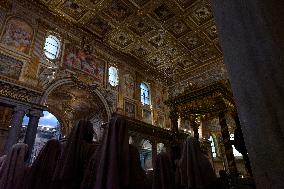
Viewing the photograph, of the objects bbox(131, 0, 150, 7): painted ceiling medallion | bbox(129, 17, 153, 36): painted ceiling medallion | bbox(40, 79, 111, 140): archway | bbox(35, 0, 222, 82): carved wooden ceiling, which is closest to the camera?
bbox(131, 0, 150, 7): painted ceiling medallion

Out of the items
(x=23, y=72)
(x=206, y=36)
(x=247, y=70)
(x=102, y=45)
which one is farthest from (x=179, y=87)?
(x=247, y=70)

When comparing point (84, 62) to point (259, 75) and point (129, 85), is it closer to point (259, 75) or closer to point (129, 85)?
point (129, 85)

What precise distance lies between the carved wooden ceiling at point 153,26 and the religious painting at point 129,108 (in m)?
3.64

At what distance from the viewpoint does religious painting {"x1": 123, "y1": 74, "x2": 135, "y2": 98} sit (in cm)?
1470

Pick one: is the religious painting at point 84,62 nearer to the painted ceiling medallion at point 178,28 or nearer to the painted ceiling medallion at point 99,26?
the painted ceiling medallion at point 99,26

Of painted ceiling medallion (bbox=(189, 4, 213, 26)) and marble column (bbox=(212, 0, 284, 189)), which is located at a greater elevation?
painted ceiling medallion (bbox=(189, 4, 213, 26))

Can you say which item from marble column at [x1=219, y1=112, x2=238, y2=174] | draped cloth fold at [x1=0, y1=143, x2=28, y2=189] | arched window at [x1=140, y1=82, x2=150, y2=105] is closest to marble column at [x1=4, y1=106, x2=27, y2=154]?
draped cloth fold at [x1=0, y1=143, x2=28, y2=189]

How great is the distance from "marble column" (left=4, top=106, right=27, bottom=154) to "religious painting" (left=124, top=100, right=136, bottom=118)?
6.06 meters

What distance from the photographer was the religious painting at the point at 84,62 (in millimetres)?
12180

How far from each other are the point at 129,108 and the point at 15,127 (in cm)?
684

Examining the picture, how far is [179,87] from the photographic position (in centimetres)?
1847

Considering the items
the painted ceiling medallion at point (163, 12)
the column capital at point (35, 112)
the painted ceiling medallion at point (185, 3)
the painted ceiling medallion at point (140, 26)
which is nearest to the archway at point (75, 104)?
the column capital at point (35, 112)

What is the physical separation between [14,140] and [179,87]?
42.4 feet

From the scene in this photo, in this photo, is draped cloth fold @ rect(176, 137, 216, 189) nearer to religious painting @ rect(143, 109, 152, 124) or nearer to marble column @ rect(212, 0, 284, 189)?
marble column @ rect(212, 0, 284, 189)
